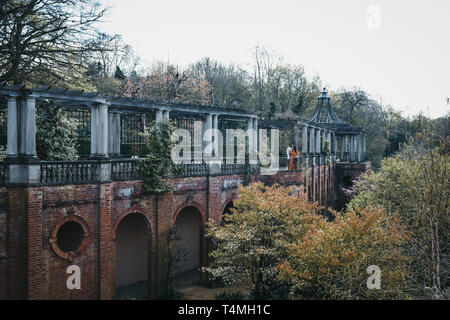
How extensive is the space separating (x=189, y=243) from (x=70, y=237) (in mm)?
7904

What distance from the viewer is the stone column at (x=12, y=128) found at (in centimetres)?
1255

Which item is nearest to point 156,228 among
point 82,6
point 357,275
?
point 357,275

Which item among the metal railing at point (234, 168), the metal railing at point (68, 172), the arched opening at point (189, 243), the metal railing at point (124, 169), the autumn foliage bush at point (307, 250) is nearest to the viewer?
the autumn foliage bush at point (307, 250)

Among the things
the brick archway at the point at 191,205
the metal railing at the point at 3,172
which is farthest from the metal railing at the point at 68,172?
the brick archway at the point at 191,205

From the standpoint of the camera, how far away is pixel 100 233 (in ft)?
47.5

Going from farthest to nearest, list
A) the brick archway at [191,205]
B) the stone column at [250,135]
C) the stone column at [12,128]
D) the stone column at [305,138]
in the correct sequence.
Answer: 1. the stone column at [305,138]
2. the stone column at [250,135]
3. the brick archway at [191,205]
4. the stone column at [12,128]

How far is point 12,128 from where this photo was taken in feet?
41.5

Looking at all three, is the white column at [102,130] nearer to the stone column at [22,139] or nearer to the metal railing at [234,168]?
the stone column at [22,139]

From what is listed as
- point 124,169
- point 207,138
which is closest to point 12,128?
point 124,169

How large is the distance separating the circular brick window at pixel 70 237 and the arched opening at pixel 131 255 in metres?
3.17

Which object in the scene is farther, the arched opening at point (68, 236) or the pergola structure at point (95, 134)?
the arched opening at point (68, 236)

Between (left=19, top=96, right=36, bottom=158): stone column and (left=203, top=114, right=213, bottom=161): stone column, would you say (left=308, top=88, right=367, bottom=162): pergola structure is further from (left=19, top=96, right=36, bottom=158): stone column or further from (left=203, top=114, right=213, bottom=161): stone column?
(left=19, top=96, right=36, bottom=158): stone column

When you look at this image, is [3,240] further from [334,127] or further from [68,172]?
[334,127]
